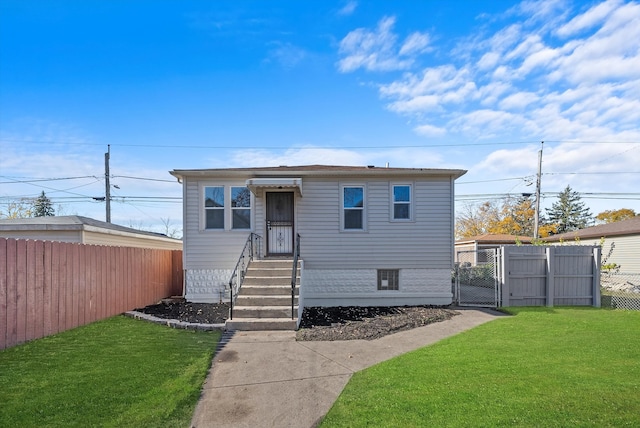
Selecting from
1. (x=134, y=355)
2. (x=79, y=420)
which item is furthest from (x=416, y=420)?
(x=134, y=355)

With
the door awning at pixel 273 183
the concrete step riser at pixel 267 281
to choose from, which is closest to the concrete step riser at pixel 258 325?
the concrete step riser at pixel 267 281

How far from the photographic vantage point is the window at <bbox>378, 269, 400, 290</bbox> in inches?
444

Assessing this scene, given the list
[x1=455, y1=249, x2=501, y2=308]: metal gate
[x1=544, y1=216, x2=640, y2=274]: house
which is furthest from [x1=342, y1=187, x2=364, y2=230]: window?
[x1=544, y1=216, x2=640, y2=274]: house

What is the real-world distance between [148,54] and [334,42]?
705 cm

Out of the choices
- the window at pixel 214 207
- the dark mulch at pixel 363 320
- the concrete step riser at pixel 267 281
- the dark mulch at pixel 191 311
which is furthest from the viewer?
the window at pixel 214 207

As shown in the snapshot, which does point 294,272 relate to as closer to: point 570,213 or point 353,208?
point 353,208

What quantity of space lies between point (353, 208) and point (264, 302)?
4463 millimetres

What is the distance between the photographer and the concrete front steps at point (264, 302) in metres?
7.77

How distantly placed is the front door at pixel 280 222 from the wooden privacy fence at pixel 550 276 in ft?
22.4

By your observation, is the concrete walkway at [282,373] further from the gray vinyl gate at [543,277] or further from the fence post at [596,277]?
the fence post at [596,277]

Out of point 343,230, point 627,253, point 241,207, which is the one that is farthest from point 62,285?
point 627,253

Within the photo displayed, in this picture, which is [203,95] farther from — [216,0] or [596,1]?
[596,1]

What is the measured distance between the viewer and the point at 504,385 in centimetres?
418

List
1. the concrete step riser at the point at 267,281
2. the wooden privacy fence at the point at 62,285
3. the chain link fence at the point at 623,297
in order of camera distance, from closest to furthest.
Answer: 1. the wooden privacy fence at the point at 62,285
2. the concrete step riser at the point at 267,281
3. the chain link fence at the point at 623,297
